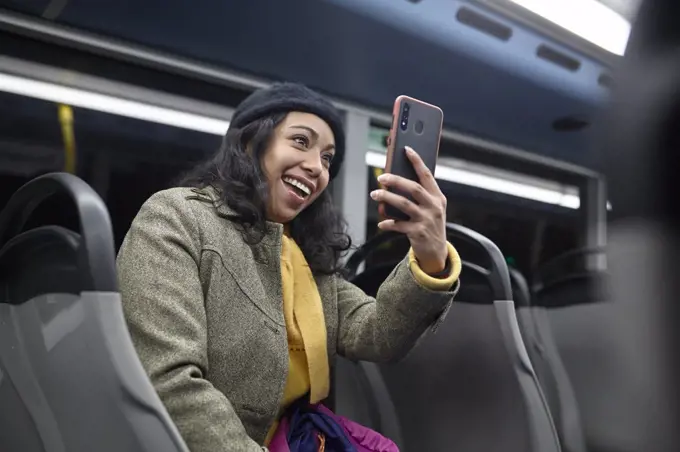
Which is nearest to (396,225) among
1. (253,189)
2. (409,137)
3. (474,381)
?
(409,137)

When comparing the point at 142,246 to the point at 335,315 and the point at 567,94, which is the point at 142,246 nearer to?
the point at 335,315

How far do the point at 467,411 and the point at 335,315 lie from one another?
0.49 metres

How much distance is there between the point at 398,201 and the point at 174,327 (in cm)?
41

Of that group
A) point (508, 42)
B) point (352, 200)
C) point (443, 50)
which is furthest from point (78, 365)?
point (508, 42)

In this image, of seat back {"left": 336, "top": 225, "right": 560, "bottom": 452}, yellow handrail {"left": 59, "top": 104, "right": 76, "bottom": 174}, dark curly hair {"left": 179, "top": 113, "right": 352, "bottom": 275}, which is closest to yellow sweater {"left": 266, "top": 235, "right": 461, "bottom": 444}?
dark curly hair {"left": 179, "top": 113, "right": 352, "bottom": 275}

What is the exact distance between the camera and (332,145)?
1208 millimetres

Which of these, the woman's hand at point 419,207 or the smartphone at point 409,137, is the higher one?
the smartphone at point 409,137

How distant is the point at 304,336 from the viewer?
1117 mm

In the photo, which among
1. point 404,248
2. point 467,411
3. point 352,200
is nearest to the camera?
point 467,411

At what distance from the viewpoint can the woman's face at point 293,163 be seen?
3.75 ft

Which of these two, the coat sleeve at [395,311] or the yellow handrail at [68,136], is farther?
the yellow handrail at [68,136]

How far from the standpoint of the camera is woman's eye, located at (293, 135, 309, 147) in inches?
45.6

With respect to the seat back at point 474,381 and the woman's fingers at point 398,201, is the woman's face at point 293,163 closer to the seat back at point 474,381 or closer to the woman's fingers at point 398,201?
the woman's fingers at point 398,201

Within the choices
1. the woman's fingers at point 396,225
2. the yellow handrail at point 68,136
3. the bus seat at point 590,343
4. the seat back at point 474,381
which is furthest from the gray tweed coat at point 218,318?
the bus seat at point 590,343
